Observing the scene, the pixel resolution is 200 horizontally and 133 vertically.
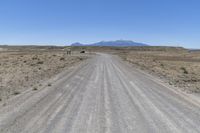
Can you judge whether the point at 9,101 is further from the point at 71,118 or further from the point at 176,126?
the point at 176,126

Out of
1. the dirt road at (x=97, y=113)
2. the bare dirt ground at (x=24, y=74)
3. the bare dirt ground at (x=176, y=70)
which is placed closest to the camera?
the dirt road at (x=97, y=113)

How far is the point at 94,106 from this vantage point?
10289 millimetres

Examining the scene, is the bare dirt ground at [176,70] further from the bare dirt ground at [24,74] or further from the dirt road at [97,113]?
the bare dirt ground at [24,74]

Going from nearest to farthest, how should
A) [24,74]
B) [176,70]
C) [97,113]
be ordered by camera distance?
[97,113]
[24,74]
[176,70]

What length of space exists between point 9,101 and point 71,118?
390 centimetres

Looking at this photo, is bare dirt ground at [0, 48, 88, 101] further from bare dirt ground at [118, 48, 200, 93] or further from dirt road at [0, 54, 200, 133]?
bare dirt ground at [118, 48, 200, 93]

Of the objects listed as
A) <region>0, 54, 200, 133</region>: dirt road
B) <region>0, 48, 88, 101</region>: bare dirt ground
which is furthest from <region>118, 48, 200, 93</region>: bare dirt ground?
<region>0, 48, 88, 101</region>: bare dirt ground

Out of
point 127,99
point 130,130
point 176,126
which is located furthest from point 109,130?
point 127,99

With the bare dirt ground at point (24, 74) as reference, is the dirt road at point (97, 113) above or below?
above

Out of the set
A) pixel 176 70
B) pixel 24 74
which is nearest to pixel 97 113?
pixel 24 74

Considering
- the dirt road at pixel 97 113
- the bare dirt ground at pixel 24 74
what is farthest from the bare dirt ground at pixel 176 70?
the bare dirt ground at pixel 24 74

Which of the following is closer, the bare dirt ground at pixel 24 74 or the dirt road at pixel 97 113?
the dirt road at pixel 97 113

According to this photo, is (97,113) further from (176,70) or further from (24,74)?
(176,70)

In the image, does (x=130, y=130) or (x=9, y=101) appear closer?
(x=130, y=130)
